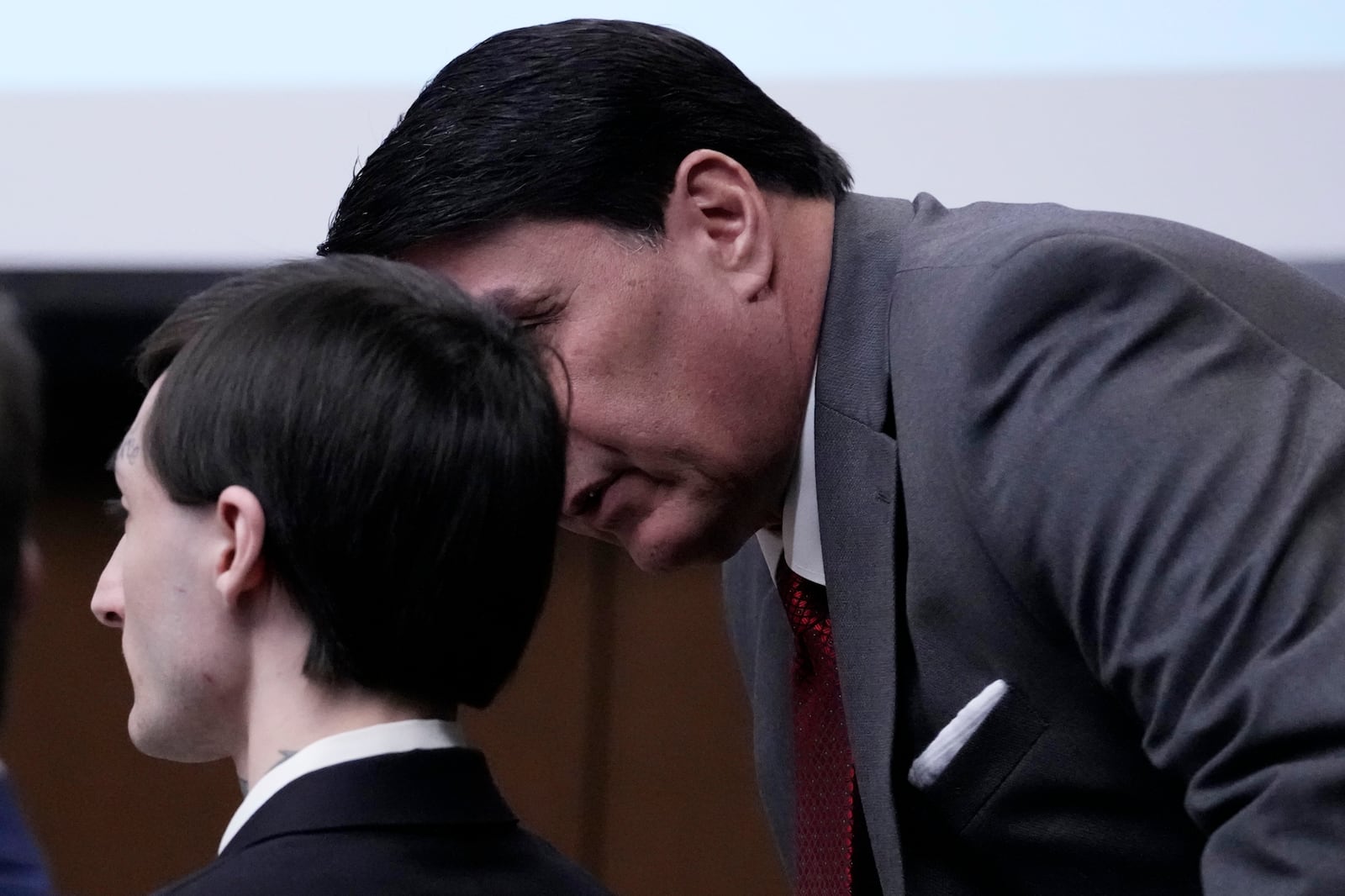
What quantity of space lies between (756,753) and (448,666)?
2.44 ft

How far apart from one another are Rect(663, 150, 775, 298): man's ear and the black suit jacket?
486 mm

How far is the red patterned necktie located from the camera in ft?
3.70

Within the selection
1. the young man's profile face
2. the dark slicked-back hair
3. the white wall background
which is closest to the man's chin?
the young man's profile face

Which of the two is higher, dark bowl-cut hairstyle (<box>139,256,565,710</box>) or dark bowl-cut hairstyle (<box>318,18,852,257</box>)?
dark bowl-cut hairstyle (<box>318,18,852,257</box>)

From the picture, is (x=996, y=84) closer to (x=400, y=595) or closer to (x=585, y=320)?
(x=585, y=320)

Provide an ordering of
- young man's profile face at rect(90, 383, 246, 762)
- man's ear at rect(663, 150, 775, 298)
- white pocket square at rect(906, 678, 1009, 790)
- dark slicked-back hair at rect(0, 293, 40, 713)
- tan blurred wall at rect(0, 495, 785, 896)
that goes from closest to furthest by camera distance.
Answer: dark slicked-back hair at rect(0, 293, 40, 713) < young man's profile face at rect(90, 383, 246, 762) < white pocket square at rect(906, 678, 1009, 790) < man's ear at rect(663, 150, 775, 298) < tan blurred wall at rect(0, 495, 785, 896)

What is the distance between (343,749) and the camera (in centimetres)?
69

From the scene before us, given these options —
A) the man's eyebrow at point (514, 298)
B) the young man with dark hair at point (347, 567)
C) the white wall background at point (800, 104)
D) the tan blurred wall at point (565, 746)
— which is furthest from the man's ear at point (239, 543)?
the tan blurred wall at point (565, 746)

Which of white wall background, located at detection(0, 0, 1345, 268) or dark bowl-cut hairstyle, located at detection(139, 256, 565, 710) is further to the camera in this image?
white wall background, located at detection(0, 0, 1345, 268)

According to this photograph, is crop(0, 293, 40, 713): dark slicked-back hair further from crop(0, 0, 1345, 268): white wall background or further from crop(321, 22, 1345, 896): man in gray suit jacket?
crop(0, 0, 1345, 268): white wall background

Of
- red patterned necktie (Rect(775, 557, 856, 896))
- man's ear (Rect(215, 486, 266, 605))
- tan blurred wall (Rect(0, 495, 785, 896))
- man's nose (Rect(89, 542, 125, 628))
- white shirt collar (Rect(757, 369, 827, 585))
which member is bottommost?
tan blurred wall (Rect(0, 495, 785, 896))

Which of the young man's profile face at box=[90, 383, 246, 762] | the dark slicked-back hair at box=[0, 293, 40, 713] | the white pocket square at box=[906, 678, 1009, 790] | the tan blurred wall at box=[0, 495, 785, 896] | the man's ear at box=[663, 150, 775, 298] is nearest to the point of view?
the dark slicked-back hair at box=[0, 293, 40, 713]

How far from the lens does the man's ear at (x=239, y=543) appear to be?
0.69m

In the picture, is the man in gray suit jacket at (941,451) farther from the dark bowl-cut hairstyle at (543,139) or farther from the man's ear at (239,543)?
the man's ear at (239,543)
